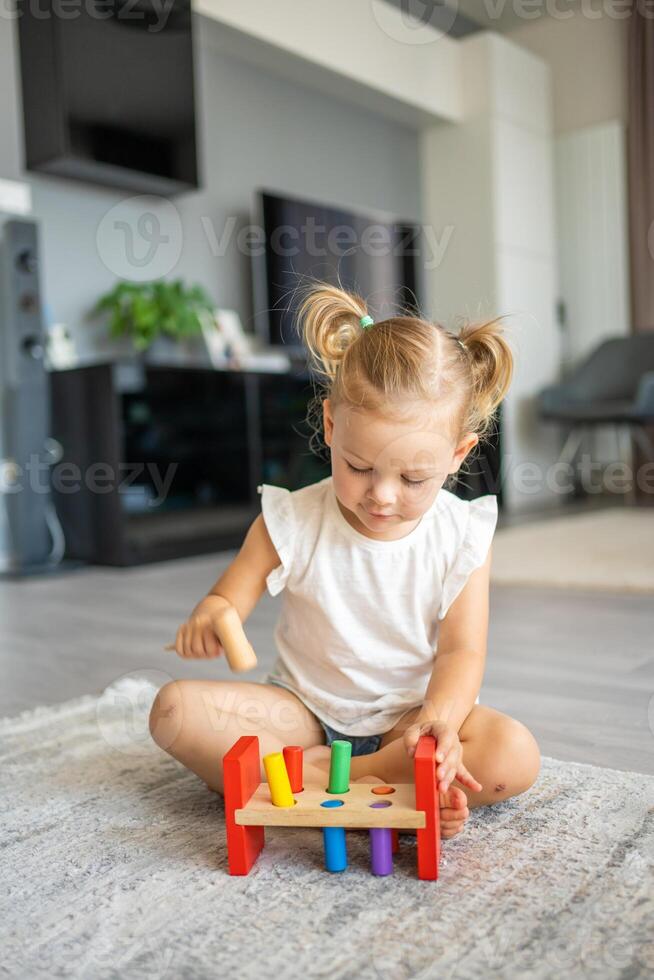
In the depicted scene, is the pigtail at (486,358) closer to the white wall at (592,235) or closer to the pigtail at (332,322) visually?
the pigtail at (332,322)

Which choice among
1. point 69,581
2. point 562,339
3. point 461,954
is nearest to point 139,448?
point 69,581

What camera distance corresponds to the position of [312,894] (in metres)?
0.69

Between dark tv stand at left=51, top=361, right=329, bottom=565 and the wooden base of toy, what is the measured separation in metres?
2.15

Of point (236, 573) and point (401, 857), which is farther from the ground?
point (236, 573)

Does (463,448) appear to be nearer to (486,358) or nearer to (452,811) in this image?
(486,358)

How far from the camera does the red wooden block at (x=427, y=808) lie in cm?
69

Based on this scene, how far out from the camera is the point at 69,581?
2.59 metres

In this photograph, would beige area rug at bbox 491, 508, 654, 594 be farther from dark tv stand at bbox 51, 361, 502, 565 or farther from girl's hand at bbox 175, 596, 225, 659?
girl's hand at bbox 175, 596, 225, 659

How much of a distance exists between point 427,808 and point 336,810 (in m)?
0.07

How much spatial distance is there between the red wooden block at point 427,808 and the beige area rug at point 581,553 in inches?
58.8

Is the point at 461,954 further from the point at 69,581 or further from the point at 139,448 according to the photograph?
the point at 139,448

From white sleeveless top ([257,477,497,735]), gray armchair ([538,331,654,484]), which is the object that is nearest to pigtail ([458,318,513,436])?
white sleeveless top ([257,477,497,735])

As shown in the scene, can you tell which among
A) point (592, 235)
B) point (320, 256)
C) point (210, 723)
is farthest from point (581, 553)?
point (592, 235)

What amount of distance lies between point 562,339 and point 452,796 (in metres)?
4.52
